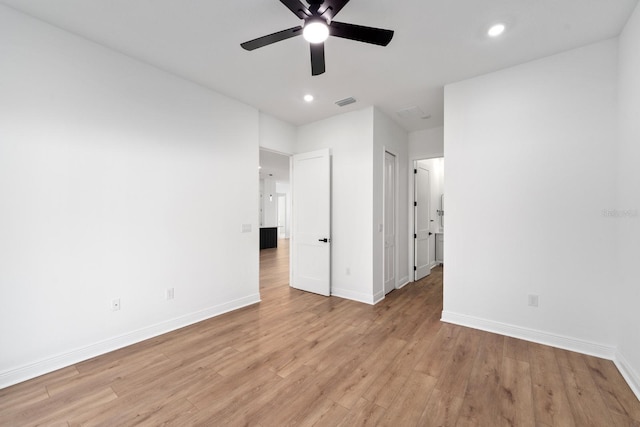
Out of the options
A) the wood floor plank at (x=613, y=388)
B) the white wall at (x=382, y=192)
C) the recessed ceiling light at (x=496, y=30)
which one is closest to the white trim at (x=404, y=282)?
the white wall at (x=382, y=192)

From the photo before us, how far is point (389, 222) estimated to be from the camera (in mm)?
4395

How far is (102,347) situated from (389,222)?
389 cm

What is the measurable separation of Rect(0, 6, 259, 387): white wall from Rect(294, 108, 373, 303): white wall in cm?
164

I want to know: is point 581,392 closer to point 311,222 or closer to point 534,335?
point 534,335

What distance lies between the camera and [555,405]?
73.1 inches

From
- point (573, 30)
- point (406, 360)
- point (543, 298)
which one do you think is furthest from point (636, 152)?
point (406, 360)

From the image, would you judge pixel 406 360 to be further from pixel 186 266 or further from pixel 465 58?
pixel 465 58

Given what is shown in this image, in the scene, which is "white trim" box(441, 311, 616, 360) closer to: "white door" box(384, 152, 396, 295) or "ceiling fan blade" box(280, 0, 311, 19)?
"white door" box(384, 152, 396, 295)

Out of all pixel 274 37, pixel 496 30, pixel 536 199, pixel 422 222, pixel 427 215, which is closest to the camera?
pixel 274 37

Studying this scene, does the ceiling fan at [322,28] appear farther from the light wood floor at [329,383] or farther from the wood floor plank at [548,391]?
the wood floor plank at [548,391]

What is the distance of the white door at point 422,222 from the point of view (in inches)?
201

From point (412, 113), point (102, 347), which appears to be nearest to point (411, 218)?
point (412, 113)

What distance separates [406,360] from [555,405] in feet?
3.38

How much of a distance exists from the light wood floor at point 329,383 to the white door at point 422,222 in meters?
2.19
